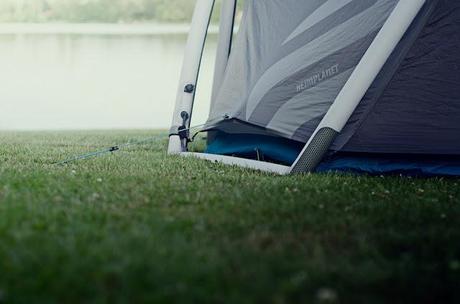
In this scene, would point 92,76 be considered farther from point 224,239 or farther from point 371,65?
point 224,239

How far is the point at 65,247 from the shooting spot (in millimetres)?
2246

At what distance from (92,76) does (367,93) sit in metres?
18.1

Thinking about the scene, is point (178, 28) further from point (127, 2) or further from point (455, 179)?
point (455, 179)

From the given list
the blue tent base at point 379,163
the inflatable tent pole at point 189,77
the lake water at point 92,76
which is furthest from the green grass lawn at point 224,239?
the lake water at point 92,76

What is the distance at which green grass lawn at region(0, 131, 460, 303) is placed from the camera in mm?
1933

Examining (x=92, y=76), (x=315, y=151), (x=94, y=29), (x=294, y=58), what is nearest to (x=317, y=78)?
(x=294, y=58)

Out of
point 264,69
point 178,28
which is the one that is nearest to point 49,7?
point 178,28

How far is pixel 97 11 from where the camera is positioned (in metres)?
26.4

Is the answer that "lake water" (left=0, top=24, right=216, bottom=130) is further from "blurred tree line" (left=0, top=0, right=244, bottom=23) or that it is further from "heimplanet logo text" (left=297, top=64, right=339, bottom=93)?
"heimplanet logo text" (left=297, top=64, right=339, bottom=93)

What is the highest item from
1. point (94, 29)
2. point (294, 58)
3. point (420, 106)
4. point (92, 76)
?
point (94, 29)

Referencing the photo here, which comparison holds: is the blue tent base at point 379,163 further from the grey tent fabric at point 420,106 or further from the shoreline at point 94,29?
the shoreline at point 94,29

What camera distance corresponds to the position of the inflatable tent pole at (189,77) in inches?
220

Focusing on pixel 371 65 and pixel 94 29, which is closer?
pixel 371 65

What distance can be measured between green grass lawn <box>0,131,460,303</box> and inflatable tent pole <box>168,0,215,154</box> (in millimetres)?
1522
